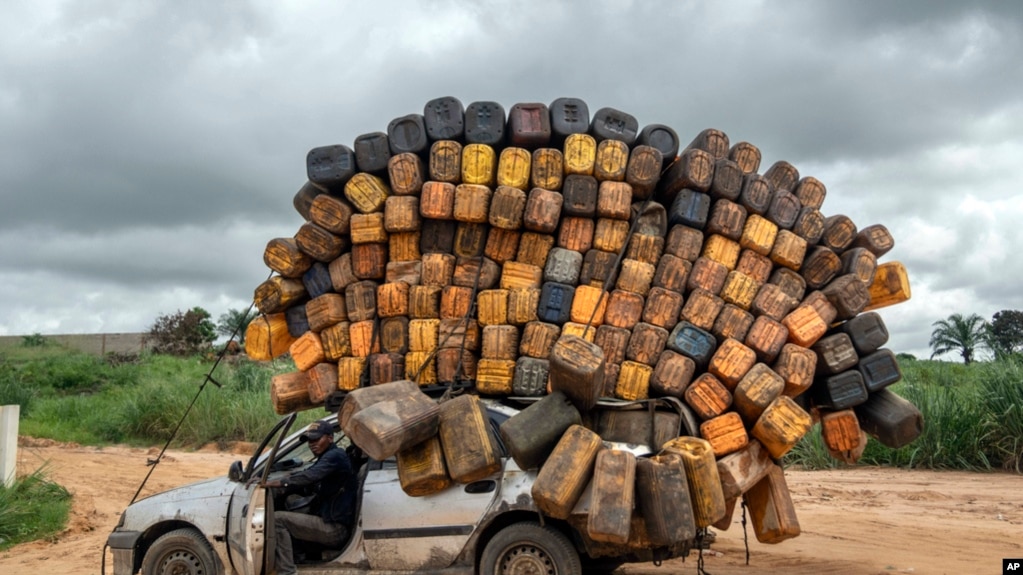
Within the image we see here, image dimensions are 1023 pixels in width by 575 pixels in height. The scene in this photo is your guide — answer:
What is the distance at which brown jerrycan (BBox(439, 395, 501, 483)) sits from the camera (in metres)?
5.74

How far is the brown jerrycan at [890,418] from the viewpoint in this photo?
20.9 feet

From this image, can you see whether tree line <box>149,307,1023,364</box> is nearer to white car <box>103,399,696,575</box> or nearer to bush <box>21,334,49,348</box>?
bush <box>21,334,49,348</box>

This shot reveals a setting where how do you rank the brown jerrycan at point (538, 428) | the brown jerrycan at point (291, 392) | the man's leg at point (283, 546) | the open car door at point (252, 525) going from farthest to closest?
the brown jerrycan at point (291, 392) < the man's leg at point (283, 546) < the open car door at point (252, 525) < the brown jerrycan at point (538, 428)

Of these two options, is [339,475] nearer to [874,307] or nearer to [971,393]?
[874,307]

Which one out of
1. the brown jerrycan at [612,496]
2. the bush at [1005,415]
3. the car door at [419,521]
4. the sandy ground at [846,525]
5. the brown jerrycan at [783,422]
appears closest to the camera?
the brown jerrycan at [612,496]

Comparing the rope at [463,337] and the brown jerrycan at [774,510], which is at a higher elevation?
the rope at [463,337]

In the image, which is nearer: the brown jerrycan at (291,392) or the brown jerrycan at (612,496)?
the brown jerrycan at (612,496)

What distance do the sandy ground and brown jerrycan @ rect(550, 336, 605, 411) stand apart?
284 cm

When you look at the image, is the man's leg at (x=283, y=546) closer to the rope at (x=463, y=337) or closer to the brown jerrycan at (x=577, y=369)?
the rope at (x=463, y=337)

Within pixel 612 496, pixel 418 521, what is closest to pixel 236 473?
pixel 418 521

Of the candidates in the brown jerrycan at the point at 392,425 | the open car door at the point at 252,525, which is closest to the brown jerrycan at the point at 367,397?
the brown jerrycan at the point at 392,425

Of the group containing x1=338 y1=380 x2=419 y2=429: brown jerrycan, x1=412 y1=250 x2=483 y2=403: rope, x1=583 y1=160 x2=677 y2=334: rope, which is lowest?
x1=338 y1=380 x2=419 y2=429: brown jerrycan

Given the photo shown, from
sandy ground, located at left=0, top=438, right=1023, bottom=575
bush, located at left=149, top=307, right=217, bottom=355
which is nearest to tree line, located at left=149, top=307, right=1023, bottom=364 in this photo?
bush, located at left=149, top=307, right=217, bottom=355

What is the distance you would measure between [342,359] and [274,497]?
1199 millimetres
